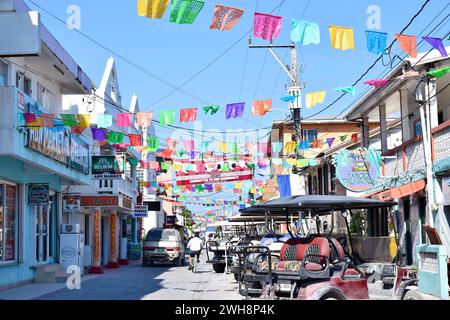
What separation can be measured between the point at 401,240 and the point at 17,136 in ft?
43.2

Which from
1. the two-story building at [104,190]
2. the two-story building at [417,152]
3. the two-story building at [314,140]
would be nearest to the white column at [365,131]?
the two-story building at [417,152]

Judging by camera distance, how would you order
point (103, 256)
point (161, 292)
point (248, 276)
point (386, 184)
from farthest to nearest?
point (103, 256), point (386, 184), point (161, 292), point (248, 276)

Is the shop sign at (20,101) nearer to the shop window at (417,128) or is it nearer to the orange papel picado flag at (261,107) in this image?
the orange papel picado flag at (261,107)

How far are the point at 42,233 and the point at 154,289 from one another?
19.8 ft

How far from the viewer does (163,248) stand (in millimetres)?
32750

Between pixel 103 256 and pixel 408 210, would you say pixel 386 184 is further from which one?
pixel 103 256

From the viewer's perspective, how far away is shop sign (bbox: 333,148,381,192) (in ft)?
74.0

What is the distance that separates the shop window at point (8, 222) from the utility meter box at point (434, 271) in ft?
39.6

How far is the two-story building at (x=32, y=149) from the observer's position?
1666 centimetres

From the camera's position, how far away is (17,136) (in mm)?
16953

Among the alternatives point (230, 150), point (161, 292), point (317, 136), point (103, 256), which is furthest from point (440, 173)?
point (317, 136)

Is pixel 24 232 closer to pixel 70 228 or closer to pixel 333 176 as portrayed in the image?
pixel 70 228

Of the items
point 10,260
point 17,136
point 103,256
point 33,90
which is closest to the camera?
point 17,136

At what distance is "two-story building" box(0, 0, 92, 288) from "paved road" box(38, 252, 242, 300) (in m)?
2.01
